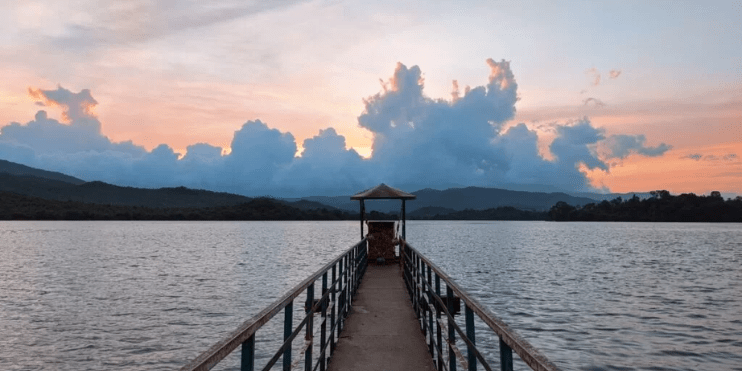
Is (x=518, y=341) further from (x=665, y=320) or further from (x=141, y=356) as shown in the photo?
(x=665, y=320)

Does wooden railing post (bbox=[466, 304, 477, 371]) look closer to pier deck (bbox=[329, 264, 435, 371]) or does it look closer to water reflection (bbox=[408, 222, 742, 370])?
pier deck (bbox=[329, 264, 435, 371])

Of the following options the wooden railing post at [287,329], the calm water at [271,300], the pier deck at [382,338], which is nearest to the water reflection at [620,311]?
A: the calm water at [271,300]

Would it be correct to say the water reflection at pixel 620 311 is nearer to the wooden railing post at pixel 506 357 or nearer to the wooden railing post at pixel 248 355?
the wooden railing post at pixel 506 357

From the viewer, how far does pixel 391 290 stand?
15109 mm

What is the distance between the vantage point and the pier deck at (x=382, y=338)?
7.92 metres

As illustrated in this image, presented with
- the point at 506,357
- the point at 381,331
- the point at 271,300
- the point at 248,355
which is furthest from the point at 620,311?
the point at 248,355

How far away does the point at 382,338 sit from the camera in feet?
31.1

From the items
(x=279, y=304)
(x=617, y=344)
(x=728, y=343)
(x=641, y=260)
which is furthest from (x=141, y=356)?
(x=641, y=260)

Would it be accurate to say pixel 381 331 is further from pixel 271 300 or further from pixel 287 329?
pixel 271 300

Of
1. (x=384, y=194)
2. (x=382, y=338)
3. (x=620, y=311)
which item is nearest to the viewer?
(x=382, y=338)

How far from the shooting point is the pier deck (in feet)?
26.0

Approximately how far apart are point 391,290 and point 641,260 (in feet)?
180

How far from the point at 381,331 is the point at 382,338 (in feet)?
1.87

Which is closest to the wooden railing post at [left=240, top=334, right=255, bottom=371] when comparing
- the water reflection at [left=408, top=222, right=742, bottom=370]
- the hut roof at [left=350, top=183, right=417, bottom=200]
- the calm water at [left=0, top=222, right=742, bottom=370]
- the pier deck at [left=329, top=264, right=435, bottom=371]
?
the pier deck at [left=329, top=264, right=435, bottom=371]
